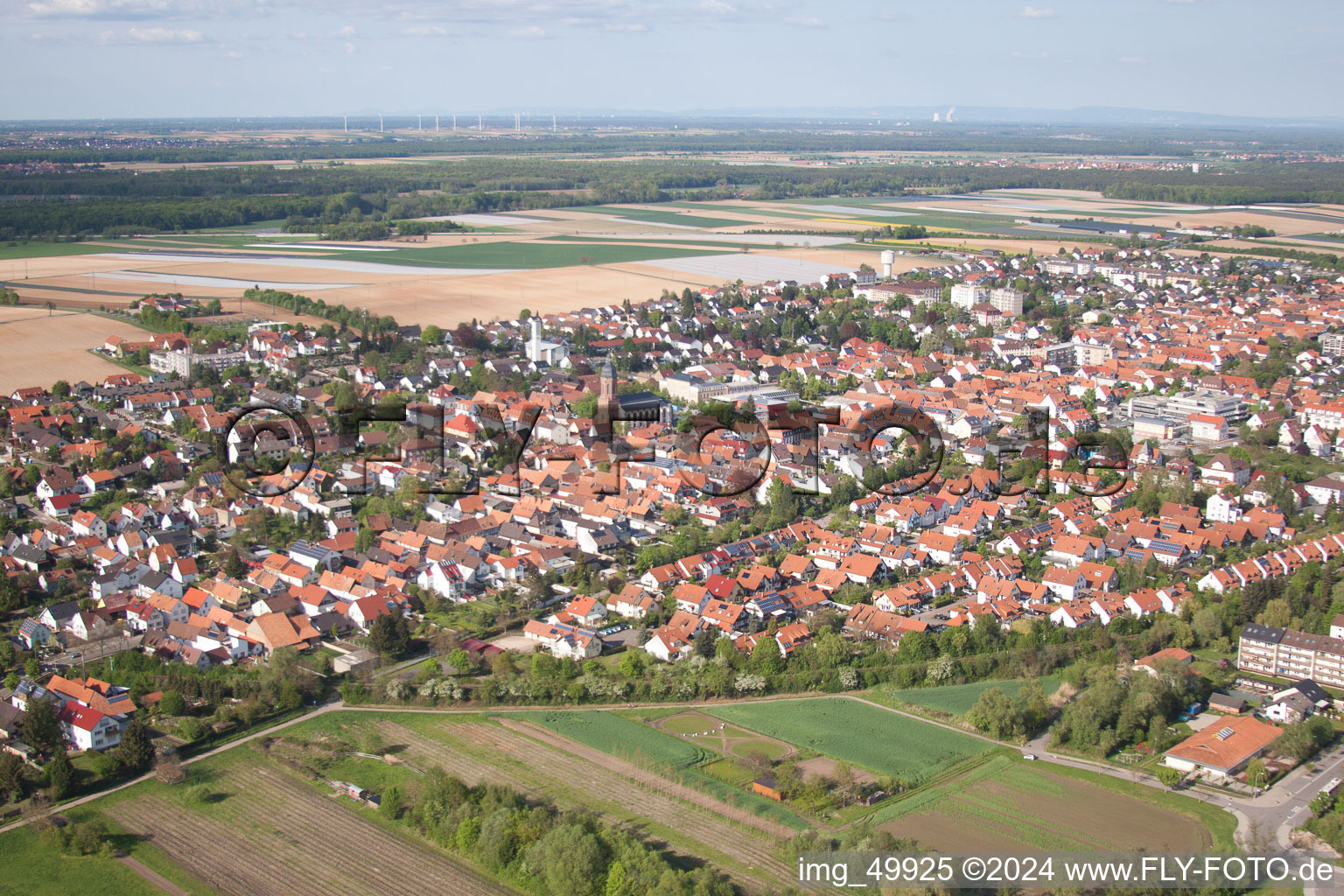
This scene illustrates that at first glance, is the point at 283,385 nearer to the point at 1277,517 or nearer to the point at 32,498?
the point at 32,498

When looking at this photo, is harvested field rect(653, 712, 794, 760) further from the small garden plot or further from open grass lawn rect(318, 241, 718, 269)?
open grass lawn rect(318, 241, 718, 269)

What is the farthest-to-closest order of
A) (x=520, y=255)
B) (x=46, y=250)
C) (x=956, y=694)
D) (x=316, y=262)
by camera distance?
(x=520, y=255) → (x=46, y=250) → (x=316, y=262) → (x=956, y=694)

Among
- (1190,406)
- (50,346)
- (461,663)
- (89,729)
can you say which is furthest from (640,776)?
(50,346)

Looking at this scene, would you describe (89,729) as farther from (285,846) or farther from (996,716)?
(996,716)

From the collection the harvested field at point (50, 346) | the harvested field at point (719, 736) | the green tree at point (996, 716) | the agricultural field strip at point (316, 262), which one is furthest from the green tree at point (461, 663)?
the agricultural field strip at point (316, 262)

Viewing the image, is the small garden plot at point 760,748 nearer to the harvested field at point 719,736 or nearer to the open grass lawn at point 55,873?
the harvested field at point 719,736

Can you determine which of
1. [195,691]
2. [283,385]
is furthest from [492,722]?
[283,385]

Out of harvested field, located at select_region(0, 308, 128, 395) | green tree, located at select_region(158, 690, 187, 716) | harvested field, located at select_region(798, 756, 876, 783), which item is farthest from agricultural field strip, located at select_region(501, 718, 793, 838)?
harvested field, located at select_region(0, 308, 128, 395)
